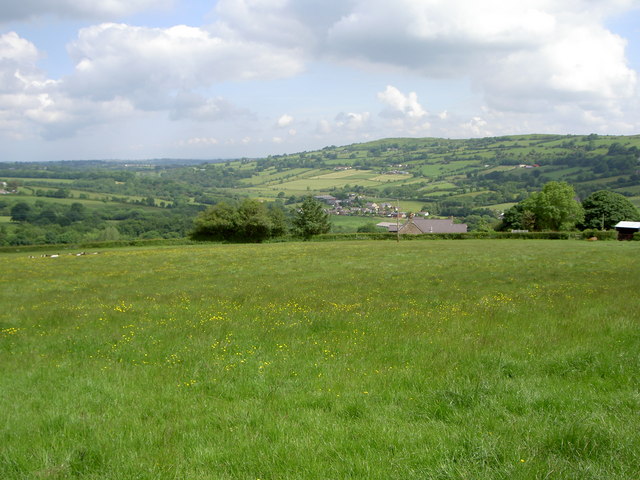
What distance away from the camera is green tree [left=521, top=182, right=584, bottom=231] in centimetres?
8700

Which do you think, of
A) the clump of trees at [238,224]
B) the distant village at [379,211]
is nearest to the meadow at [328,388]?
the clump of trees at [238,224]

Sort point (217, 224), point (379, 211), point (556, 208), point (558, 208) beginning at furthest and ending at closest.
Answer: point (379, 211) → point (558, 208) → point (556, 208) → point (217, 224)

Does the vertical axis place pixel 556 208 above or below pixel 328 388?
above

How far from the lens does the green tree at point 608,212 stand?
91250 mm

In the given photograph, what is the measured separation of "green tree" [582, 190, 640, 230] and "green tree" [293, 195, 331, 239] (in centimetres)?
5975

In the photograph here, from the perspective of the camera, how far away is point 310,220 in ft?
268

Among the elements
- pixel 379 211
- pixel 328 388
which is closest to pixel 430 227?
pixel 379 211

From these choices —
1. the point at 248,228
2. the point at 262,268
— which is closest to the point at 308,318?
the point at 262,268

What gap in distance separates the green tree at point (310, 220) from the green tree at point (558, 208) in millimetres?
46708

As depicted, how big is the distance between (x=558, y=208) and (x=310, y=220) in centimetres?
5218

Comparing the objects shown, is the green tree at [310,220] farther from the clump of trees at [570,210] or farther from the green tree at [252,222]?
the clump of trees at [570,210]

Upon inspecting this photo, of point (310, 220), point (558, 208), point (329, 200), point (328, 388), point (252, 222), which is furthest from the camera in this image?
point (329, 200)

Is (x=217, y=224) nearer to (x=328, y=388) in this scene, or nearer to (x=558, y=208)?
(x=558, y=208)

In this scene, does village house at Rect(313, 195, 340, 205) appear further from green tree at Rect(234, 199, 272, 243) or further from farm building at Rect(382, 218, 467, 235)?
green tree at Rect(234, 199, 272, 243)
